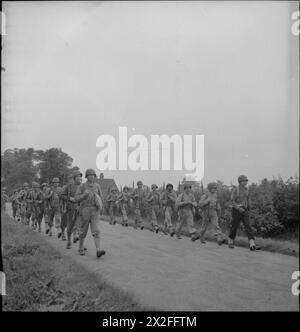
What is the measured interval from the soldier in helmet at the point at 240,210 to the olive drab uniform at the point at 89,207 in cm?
193

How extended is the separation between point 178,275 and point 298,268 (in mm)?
1499

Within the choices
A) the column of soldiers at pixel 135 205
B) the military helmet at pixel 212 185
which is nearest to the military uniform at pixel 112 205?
the column of soldiers at pixel 135 205

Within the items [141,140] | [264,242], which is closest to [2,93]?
[141,140]

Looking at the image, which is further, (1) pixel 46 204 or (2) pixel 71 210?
(1) pixel 46 204

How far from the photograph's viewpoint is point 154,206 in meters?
5.82

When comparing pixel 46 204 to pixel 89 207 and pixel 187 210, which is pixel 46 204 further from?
pixel 187 210

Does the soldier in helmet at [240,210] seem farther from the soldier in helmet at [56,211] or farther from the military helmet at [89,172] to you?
the soldier in helmet at [56,211]

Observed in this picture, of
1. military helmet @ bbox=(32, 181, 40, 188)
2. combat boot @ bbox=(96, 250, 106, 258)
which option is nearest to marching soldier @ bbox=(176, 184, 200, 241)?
combat boot @ bbox=(96, 250, 106, 258)

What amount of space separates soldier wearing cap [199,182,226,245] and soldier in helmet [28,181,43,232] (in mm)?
2420

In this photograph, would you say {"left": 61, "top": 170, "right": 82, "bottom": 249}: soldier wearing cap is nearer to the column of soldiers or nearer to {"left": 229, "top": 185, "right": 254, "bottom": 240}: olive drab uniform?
the column of soldiers

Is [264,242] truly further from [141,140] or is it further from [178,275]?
[141,140]

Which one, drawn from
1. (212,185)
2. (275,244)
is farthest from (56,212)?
(275,244)

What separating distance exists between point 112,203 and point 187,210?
115 centimetres
